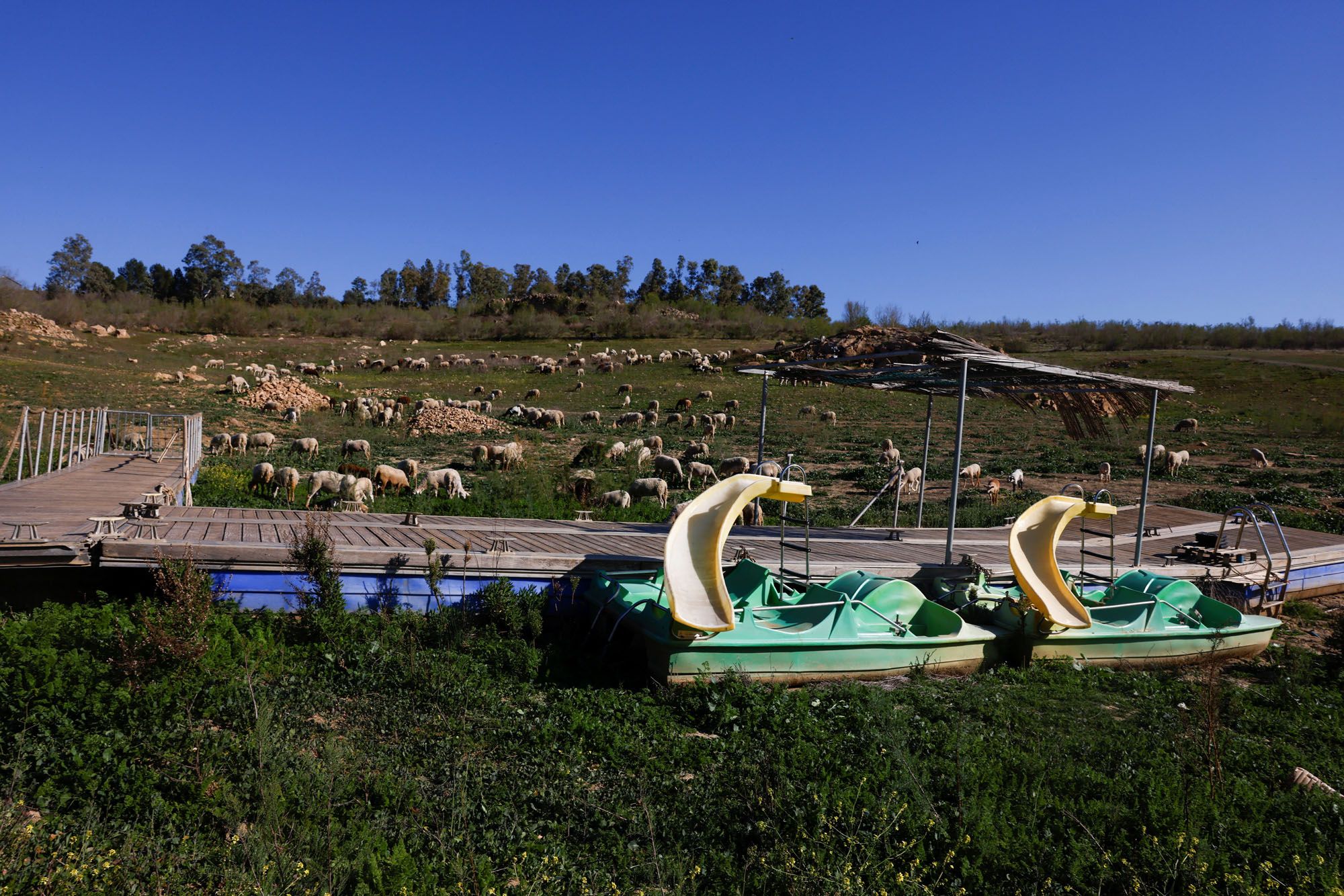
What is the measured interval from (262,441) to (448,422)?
611 centimetres

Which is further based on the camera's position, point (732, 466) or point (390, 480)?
point (732, 466)

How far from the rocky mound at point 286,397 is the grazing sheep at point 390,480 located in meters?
17.5

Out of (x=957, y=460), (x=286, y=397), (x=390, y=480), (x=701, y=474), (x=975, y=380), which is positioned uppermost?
(x=975, y=380)

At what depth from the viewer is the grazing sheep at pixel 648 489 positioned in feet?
55.7

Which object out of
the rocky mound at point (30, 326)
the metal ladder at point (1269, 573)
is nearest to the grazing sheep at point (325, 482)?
the metal ladder at point (1269, 573)

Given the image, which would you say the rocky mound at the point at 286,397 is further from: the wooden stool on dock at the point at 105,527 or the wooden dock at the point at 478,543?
the wooden stool on dock at the point at 105,527

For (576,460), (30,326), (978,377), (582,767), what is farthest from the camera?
(30,326)

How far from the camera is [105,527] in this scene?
798cm

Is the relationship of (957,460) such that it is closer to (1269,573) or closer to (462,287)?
(1269,573)

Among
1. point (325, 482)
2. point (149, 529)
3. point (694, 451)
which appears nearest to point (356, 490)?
point (325, 482)

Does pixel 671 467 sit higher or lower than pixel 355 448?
higher

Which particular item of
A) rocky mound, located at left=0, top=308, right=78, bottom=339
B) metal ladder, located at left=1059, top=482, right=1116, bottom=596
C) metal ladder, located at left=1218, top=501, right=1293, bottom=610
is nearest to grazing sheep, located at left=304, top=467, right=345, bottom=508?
metal ladder, located at left=1059, top=482, right=1116, bottom=596

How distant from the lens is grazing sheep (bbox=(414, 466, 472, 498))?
15961mm

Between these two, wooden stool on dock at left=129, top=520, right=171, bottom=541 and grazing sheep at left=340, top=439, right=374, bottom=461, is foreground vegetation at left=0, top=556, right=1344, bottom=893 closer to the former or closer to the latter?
wooden stool on dock at left=129, top=520, right=171, bottom=541
